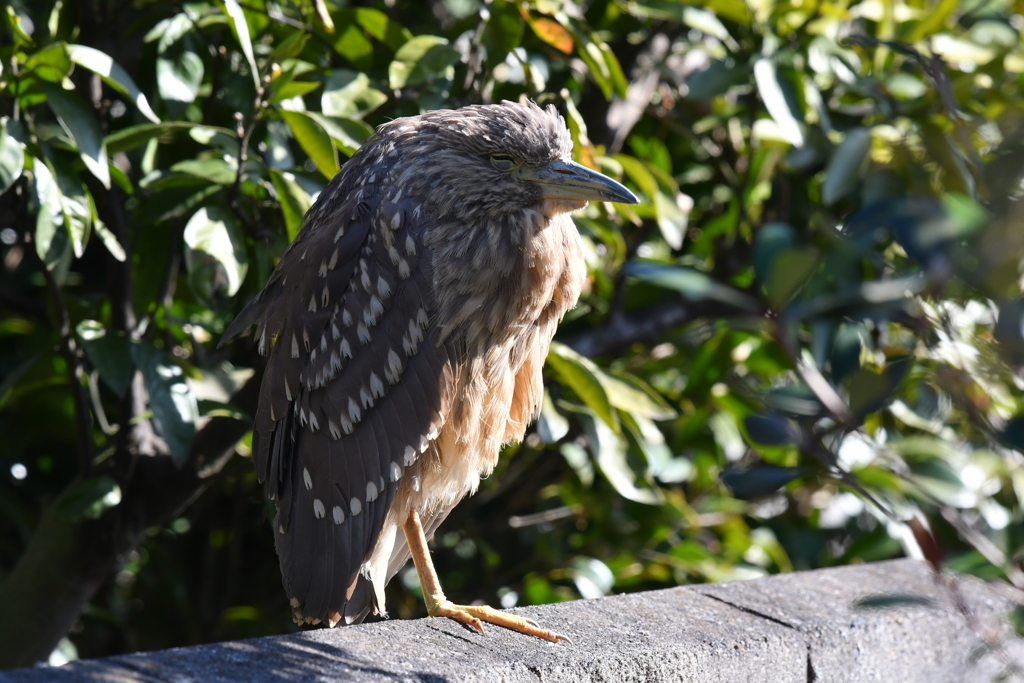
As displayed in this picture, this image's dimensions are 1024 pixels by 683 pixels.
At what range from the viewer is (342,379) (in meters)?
2.18

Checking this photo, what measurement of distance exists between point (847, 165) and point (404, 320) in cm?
134

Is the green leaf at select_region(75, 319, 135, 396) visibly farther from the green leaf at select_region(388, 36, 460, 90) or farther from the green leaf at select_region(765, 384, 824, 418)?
the green leaf at select_region(765, 384, 824, 418)

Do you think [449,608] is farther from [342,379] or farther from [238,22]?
[238,22]

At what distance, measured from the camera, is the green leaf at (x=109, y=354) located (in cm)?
223

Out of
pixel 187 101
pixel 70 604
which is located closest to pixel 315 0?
pixel 187 101

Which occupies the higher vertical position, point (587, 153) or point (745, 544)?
point (587, 153)

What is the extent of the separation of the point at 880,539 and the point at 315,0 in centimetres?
266

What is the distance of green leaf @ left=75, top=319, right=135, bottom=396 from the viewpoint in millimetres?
2229

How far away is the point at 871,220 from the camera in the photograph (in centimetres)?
97

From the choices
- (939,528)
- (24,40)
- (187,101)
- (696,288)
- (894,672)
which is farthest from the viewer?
(939,528)

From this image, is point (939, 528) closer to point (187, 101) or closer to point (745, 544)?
point (745, 544)

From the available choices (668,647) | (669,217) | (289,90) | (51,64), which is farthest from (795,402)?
(51,64)

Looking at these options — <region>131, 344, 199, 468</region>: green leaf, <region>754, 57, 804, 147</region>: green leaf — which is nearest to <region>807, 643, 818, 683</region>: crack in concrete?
<region>754, 57, 804, 147</region>: green leaf

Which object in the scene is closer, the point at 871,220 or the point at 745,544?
the point at 871,220
